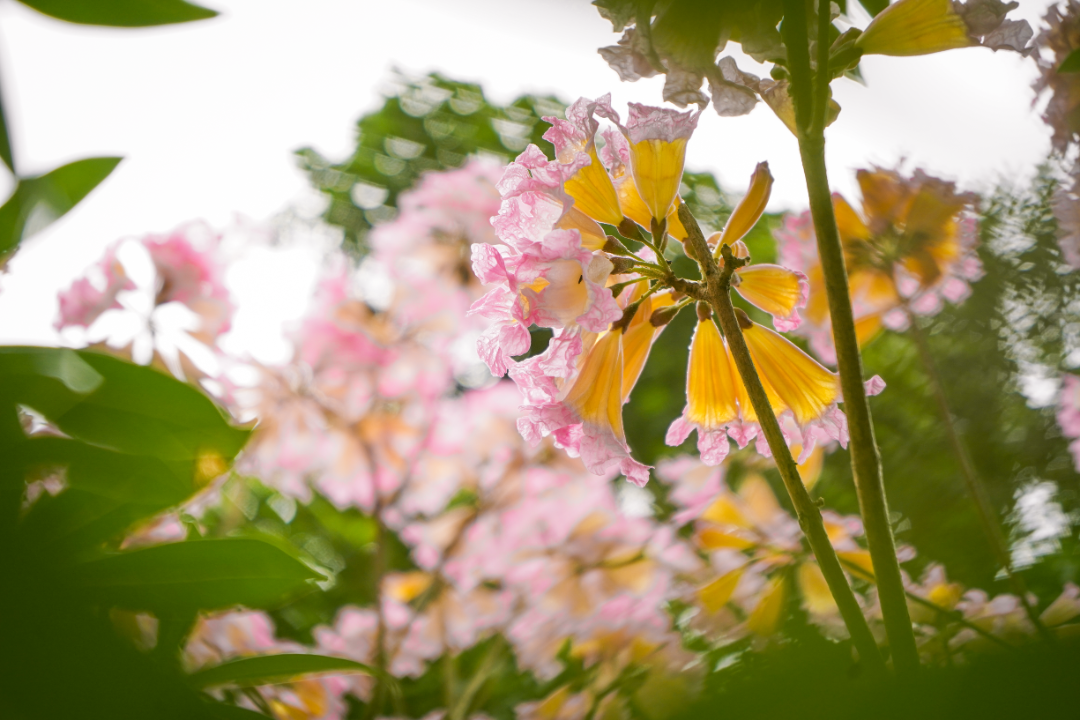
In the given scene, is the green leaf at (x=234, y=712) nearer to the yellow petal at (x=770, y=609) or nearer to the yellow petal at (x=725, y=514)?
the yellow petal at (x=770, y=609)

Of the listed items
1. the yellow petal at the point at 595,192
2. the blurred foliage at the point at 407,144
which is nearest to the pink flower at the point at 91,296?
the yellow petal at the point at 595,192

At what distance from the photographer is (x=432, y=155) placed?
1906mm

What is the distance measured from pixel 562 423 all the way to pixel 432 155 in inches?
71.5

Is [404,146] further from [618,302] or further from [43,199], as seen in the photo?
[618,302]

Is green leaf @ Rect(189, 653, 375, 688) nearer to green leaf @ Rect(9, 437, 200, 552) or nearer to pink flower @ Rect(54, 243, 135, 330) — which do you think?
green leaf @ Rect(9, 437, 200, 552)

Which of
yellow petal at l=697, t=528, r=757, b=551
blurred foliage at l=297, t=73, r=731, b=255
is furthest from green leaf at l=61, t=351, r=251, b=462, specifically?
blurred foliage at l=297, t=73, r=731, b=255

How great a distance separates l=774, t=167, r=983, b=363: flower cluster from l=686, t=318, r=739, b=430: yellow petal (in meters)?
0.22

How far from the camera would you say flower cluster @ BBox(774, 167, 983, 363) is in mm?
438

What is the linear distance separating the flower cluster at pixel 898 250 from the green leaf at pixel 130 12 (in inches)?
14.7

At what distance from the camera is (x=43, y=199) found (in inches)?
11.1

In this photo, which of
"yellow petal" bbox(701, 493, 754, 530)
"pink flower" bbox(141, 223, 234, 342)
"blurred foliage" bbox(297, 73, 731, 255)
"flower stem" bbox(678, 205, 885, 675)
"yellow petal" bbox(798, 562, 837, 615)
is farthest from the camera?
"blurred foliage" bbox(297, 73, 731, 255)

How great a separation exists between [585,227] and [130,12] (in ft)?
0.58

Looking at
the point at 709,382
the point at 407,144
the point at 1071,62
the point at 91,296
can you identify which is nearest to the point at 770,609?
the point at 709,382

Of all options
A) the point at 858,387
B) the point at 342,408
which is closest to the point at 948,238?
the point at 858,387
